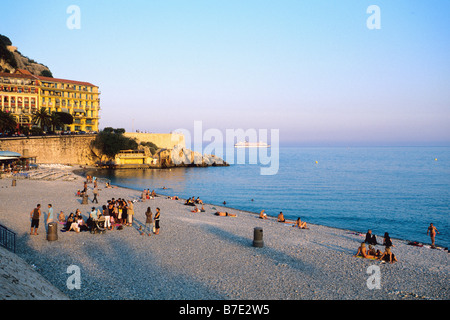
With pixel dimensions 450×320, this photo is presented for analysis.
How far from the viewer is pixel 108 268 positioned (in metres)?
11.6

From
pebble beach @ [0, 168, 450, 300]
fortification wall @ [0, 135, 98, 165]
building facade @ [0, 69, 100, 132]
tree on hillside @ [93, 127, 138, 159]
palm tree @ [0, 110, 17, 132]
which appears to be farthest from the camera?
tree on hillside @ [93, 127, 138, 159]

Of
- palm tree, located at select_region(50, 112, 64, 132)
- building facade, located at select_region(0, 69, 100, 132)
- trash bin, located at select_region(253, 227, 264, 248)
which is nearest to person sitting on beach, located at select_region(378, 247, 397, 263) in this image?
trash bin, located at select_region(253, 227, 264, 248)

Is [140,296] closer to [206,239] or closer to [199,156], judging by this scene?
[206,239]

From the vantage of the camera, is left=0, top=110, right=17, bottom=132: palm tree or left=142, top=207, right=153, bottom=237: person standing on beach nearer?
left=142, top=207, right=153, bottom=237: person standing on beach

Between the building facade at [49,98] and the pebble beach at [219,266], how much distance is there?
63.0 metres

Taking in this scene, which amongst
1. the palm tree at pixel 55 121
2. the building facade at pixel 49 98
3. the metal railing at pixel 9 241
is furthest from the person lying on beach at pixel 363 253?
the building facade at pixel 49 98

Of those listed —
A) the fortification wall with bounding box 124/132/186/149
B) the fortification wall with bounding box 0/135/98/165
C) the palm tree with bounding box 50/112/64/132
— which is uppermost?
the palm tree with bounding box 50/112/64/132

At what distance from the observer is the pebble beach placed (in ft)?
33.2

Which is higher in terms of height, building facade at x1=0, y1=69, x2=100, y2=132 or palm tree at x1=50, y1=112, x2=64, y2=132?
building facade at x1=0, y1=69, x2=100, y2=132

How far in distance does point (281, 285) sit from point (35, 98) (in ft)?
260

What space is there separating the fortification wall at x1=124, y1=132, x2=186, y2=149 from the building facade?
38.7 feet

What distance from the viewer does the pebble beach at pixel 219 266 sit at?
1011 cm

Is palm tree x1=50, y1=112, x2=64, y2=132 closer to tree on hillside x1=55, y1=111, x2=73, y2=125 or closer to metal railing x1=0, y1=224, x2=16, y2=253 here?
tree on hillside x1=55, y1=111, x2=73, y2=125
